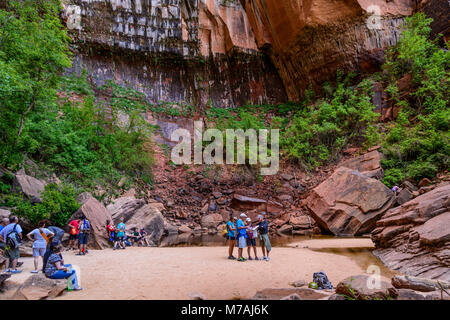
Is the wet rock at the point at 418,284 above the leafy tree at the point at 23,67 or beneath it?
beneath

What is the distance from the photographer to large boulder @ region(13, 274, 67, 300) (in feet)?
14.4

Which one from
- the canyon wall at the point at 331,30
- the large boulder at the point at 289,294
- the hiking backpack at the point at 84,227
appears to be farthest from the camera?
the canyon wall at the point at 331,30

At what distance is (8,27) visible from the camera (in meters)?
11.6

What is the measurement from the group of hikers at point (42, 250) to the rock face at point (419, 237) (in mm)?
7677

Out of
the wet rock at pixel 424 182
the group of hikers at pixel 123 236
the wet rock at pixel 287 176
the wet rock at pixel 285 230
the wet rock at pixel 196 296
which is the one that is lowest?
the wet rock at pixel 285 230

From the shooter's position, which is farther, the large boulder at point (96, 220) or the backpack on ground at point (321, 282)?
the large boulder at point (96, 220)

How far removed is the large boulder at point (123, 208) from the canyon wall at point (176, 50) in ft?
54.8

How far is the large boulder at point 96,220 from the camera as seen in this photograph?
10656 millimetres

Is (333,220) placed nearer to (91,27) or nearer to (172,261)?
(172,261)

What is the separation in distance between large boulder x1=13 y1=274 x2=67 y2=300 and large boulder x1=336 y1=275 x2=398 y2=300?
16.3 ft

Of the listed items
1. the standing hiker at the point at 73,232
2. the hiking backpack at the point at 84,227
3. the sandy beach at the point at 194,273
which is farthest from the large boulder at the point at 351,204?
the standing hiker at the point at 73,232

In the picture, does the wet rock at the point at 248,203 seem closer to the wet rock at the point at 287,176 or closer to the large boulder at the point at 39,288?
the wet rock at the point at 287,176

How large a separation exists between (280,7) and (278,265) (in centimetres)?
2337

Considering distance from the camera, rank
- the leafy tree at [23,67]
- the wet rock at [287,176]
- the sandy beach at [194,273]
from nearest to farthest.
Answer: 1. the sandy beach at [194,273]
2. the leafy tree at [23,67]
3. the wet rock at [287,176]
